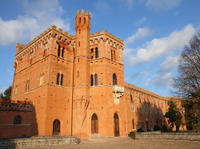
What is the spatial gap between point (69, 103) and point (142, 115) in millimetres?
17833

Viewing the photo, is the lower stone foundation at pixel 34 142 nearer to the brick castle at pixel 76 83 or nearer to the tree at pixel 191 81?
the brick castle at pixel 76 83

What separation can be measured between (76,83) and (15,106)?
356 inches

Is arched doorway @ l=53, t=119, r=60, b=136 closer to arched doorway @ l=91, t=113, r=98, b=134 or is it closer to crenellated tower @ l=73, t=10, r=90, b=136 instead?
crenellated tower @ l=73, t=10, r=90, b=136

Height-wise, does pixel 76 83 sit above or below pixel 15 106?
above

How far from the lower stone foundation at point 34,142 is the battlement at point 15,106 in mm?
8572

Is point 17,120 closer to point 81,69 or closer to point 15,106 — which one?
point 15,106

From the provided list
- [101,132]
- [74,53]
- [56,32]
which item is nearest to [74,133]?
[101,132]

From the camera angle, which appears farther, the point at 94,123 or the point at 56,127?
the point at 94,123

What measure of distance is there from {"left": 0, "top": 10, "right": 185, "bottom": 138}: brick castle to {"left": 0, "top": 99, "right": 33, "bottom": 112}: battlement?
2.77ft

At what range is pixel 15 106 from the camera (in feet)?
76.3

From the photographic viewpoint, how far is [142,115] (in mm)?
36844

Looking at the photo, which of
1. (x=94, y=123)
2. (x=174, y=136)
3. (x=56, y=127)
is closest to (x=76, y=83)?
(x=94, y=123)

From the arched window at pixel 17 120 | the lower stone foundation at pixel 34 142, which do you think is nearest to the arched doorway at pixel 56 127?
the arched window at pixel 17 120

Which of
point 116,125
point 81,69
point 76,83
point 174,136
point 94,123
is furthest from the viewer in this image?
point 81,69
